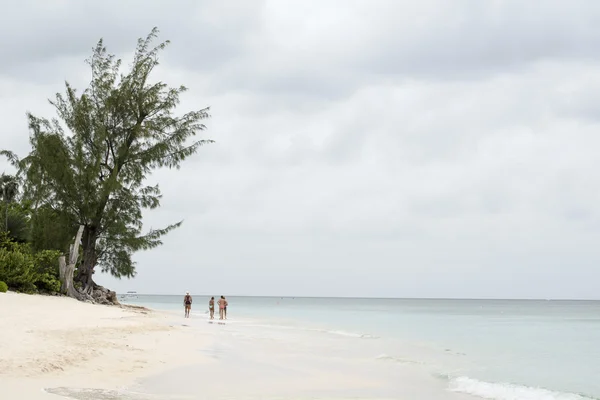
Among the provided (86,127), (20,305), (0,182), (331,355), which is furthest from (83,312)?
(0,182)

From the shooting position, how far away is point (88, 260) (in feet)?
99.3

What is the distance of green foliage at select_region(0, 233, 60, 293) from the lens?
2408cm

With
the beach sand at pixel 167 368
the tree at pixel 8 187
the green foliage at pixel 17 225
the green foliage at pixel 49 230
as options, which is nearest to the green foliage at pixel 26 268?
the green foliage at pixel 17 225

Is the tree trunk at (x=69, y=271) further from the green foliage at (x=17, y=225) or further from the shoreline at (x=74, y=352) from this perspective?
the shoreline at (x=74, y=352)

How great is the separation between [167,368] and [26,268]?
55.2 ft

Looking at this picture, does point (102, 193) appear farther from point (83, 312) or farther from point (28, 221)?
point (83, 312)

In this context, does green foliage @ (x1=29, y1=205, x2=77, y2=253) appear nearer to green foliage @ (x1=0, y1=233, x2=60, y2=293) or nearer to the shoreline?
green foliage @ (x1=0, y1=233, x2=60, y2=293)

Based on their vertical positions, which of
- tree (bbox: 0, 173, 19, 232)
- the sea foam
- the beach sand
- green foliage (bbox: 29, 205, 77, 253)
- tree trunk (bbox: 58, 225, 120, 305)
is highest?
tree (bbox: 0, 173, 19, 232)

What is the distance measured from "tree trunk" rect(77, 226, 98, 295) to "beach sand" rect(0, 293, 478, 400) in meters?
13.2

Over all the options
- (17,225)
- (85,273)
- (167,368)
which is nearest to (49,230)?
(17,225)

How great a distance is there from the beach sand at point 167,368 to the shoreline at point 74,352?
0.02m

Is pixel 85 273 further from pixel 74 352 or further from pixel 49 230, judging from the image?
pixel 74 352

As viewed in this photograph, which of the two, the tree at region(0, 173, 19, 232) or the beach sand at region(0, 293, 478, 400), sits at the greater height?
the tree at region(0, 173, 19, 232)

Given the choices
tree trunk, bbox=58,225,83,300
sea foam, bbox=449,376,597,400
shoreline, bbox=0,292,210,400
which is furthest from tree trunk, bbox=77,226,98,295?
sea foam, bbox=449,376,597,400
